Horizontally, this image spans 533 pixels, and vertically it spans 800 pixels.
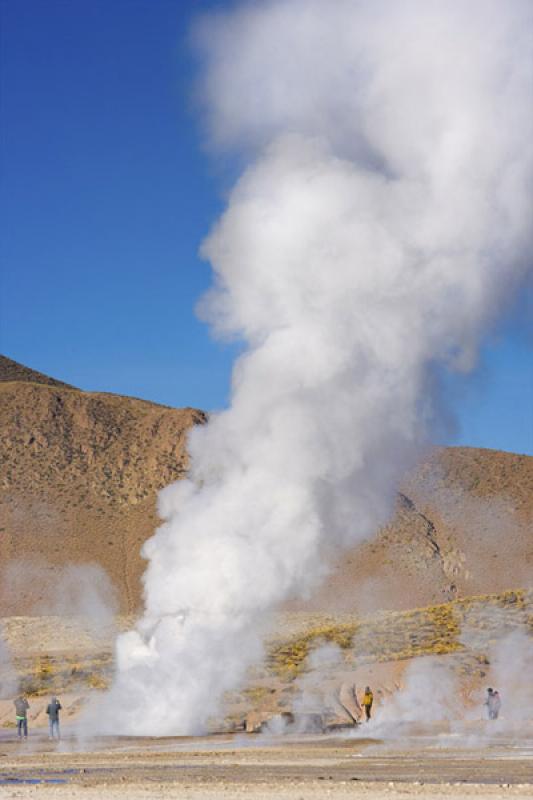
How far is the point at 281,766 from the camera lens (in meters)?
34.9

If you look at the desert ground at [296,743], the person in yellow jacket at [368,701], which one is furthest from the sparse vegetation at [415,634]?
the person in yellow jacket at [368,701]

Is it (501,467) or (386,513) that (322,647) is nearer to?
(386,513)

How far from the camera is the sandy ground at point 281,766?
29062 mm

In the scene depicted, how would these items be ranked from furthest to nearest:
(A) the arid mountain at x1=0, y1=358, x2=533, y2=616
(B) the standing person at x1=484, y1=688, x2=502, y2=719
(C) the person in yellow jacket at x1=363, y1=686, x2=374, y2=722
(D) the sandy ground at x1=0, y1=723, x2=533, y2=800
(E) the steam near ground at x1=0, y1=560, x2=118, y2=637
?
(A) the arid mountain at x1=0, y1=358, x2=533, y2=616 → (E) the steam near ground at x1=0, y1=560, x2=118, y2=637 → (C) the person in yellow jacket at x1=363, y1=686, x2=374, y2=722 → (B) the standing person at x1=484, y1=688, x2=502, y2=719 → (D) the sandy ground at x1=0, y1=723, x2=533, y2=800

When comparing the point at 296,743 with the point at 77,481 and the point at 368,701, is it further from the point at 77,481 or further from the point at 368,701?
the point at 77,481

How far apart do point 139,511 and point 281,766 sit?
124883 mm

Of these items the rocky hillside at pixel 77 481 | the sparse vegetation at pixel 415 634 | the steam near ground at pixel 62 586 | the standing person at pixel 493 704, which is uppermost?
the rocky hillside at pixel 77 481

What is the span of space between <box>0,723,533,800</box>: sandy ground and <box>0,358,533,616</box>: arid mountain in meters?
77.1

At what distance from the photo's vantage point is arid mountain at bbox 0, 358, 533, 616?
454 feet

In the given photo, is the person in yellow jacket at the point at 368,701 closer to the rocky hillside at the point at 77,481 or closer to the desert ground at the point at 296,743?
the desert ground at the point at 296,743

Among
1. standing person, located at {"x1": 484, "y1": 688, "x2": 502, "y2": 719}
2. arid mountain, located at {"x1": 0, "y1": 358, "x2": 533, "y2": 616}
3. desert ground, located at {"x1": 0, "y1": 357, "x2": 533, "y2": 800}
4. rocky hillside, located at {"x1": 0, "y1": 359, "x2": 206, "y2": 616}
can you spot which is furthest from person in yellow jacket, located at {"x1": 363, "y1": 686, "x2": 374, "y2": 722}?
rocky hillside, located at {"x1": 0, "y1": 359, "x2": 206, "y2": 616}

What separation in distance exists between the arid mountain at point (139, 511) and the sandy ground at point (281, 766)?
77.1 metres

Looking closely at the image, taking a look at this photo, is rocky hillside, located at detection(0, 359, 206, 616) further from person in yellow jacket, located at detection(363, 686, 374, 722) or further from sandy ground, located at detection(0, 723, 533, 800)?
sandy ground, located at detection(0, 723, 533, 800)

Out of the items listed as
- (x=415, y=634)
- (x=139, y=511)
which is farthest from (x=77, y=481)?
(x=415, y=634)
